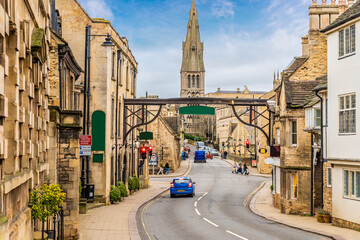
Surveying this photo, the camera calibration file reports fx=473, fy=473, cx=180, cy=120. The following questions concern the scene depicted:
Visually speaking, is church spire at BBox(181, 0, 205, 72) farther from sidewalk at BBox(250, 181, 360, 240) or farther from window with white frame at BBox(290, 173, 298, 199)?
window with white frame at BBox(290, 173, 298, 199)

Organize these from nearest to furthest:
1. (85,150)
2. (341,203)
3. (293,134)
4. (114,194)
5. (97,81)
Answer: (341,203)
(85,150)
(293,134)
(97,81)
(114,194)

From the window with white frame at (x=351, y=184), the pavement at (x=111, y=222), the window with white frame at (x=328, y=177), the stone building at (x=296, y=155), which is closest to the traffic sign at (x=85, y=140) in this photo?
the pavement at (x=111, y=222)

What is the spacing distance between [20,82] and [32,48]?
1.80 meters

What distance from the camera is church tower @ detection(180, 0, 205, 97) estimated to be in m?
168

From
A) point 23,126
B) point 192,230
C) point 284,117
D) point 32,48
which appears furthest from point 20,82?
point 284,117

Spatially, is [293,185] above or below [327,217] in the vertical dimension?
above

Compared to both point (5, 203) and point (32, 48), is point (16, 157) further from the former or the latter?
point (32, 48)

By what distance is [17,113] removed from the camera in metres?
8.09

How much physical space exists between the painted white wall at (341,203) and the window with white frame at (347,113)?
1.59m

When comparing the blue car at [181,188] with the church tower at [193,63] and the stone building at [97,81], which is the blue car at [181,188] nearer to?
the stone building at [97,81]

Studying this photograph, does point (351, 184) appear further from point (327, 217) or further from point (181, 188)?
point (181, 188)

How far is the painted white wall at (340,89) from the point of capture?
1853cm

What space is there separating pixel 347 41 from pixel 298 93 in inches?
262

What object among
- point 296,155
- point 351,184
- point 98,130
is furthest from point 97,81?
point 351,184
